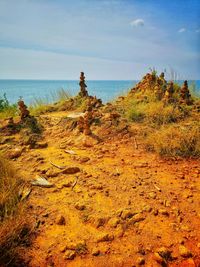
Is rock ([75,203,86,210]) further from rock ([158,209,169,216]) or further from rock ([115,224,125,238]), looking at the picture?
rock ([158,209,169,216])

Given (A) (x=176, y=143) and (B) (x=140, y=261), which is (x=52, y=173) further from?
(A) (x=176, y=143)

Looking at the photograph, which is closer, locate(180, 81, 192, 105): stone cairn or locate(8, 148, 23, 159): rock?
locate(8, 148, 23, 159): rock

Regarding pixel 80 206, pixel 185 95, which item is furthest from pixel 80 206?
pixel 185 95

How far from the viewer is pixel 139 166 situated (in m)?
3.65

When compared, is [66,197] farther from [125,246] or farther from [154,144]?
[154,144]

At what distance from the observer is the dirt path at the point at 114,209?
2.19 meters

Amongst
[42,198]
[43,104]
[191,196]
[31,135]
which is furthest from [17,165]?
[43,104]

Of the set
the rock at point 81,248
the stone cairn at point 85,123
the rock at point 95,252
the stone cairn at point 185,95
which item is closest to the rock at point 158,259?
the rock at point 95,252

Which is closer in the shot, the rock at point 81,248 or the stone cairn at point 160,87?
the rock at point 81,248

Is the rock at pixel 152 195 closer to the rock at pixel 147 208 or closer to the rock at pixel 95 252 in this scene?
the rock at pixel 147 208

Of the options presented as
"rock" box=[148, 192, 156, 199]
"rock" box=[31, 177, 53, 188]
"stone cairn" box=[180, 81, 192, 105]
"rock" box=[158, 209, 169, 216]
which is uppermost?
"stone cairn" box=[180, 81, 192, 105]

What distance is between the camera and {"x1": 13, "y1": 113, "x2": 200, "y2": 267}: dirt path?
7.17ft

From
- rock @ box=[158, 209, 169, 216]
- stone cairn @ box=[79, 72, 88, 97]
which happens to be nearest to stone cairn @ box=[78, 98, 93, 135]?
stone cairn @ box=[79, 72, 88, 97]

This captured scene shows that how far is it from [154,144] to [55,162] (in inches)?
65.8
